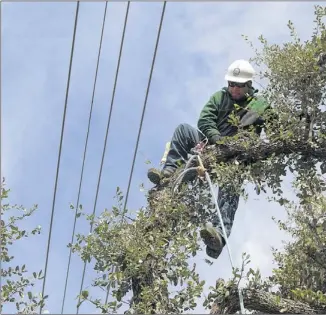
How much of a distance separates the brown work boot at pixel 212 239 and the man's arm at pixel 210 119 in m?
0.89

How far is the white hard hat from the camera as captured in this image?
6.46 metres

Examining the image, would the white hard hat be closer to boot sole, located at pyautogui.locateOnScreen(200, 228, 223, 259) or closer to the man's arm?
the man's arm

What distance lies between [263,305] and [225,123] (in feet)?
6.03

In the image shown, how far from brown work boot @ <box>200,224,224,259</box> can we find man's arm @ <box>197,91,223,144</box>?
888 millimetres

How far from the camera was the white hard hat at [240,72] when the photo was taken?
6.46 meters

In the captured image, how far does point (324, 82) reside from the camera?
5.89m

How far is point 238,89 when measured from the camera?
6.57 m

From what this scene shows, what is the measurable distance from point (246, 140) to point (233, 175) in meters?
0.31

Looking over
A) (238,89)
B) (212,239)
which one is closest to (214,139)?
(238,89)

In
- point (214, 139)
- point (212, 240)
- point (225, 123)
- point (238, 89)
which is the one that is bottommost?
point (212, 240)

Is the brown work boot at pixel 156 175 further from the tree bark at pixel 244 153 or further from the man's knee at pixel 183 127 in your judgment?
the man's knee at pixel 183 127

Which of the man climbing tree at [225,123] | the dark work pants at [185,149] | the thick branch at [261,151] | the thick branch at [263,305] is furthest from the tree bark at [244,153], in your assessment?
the thick branch at [263,305]

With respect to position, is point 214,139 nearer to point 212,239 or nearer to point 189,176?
point 189,176

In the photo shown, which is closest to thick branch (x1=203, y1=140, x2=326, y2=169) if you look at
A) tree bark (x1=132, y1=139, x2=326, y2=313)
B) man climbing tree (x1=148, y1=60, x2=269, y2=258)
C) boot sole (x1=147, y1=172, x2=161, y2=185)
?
tree bark (x1=132, y1=139, x2=326, y2=313)
